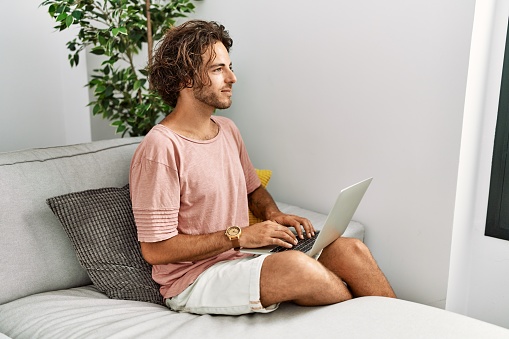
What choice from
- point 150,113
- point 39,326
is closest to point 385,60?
point 150,113

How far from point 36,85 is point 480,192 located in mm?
1903

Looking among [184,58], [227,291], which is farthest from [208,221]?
[184,58]

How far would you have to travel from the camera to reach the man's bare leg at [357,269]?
169 cm

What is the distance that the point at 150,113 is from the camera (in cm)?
243

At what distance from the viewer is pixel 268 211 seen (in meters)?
1.95

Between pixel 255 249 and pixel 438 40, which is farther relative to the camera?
pixel 438 40

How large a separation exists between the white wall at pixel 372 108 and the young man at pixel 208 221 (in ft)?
1.35

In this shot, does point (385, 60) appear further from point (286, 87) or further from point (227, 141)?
point (227, 141)

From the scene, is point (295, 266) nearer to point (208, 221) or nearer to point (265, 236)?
point (265, 236)

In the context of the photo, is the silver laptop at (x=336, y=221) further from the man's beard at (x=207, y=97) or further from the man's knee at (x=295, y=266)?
the man's beard at (x=207, y=97)

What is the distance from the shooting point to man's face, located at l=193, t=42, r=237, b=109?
175 centimetres

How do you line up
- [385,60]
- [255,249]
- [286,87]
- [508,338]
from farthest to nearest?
[286,87]
[385,60]
[255,249]
[508,338]

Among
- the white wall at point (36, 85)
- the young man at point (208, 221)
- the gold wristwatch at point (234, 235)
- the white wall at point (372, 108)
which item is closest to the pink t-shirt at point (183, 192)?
the young man at point (208, 221)

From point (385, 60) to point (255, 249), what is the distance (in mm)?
865
